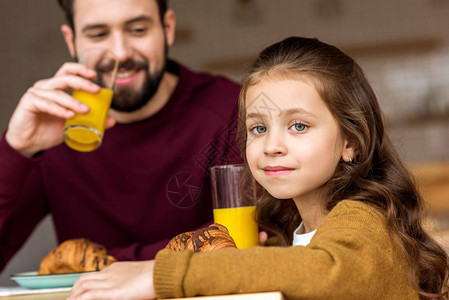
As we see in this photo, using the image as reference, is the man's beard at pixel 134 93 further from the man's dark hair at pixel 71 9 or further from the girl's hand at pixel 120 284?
the girl's hand at pixel 120 284

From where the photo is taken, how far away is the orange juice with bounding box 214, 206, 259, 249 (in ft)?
4.08

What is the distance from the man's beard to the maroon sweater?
0.19 ft

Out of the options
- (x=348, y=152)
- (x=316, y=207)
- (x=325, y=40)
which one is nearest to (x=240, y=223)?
(x=316, y=207)

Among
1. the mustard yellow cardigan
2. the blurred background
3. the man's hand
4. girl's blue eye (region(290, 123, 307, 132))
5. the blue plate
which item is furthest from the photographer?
the blurred background

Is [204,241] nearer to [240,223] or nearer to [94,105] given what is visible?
[240,223]

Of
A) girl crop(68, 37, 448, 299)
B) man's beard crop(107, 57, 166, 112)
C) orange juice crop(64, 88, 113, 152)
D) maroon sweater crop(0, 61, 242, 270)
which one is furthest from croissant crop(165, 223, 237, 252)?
man's beard crop(107, 57, 166, 112)

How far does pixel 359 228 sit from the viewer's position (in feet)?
2.90

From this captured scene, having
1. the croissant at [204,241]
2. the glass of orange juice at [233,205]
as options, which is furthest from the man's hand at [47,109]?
the croissant at [204,241]

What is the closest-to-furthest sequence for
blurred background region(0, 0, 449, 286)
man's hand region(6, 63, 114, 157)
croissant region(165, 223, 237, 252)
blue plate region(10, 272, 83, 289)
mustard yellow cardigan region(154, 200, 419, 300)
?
mustard yellow cardigan region(154, 200, 419, 300) < croissant region(165, 223, 237, 252) < blue plate region(10, 272, 83, 289) < man's hand region(6, 63, 114, 157) < blurred background region(0, 0, 449, 286)

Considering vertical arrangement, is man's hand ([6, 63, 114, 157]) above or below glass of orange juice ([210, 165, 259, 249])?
above

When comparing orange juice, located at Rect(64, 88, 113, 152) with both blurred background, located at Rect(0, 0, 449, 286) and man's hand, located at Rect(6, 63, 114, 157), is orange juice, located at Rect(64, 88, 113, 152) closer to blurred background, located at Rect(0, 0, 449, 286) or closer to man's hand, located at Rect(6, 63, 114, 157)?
man's hand, located at Rect(6, 63, 114, 157)

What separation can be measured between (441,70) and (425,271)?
3.29 metres

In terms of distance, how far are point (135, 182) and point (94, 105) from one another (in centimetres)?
41

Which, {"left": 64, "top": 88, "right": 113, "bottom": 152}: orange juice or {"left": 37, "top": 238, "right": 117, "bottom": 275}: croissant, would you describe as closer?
{"left": 37, "top": 238, "right": 117, "bottom": 275}: croissant
